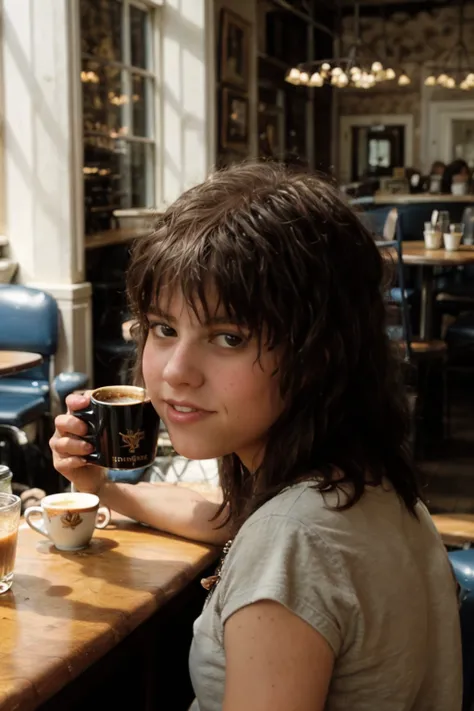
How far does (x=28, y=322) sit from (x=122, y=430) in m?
3.28

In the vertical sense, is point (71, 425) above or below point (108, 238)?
below

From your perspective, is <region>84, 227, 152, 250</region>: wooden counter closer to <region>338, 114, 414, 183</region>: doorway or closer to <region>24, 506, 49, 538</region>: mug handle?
<region>24, 506, 49, 538</region>: mug handle

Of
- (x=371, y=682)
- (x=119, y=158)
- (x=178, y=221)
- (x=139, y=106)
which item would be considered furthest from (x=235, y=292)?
(x=139, y=106)

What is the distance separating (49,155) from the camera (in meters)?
4.75

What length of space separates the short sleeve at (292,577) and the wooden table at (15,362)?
2500mm

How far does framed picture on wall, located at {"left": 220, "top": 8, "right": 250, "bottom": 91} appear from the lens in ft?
24.5

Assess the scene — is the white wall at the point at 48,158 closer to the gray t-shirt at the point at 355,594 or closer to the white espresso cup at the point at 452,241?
the white espresso cup at the point at 452,241

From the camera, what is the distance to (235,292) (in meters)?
0.87

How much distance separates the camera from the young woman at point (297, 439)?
795 millimetres

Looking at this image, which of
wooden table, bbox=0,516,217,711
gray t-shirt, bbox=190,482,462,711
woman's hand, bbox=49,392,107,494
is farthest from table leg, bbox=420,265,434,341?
gray t-shirt, bbox=190,482,462,711

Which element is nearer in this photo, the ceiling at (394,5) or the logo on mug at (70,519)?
the logo on mug at (70,519)

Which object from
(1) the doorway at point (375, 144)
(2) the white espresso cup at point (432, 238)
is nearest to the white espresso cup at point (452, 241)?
(2) the white espresso cup at point (432, 238)

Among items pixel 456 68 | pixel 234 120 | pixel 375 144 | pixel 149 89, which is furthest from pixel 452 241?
pixel 375 144

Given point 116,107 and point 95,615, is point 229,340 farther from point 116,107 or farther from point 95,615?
point 116,107
